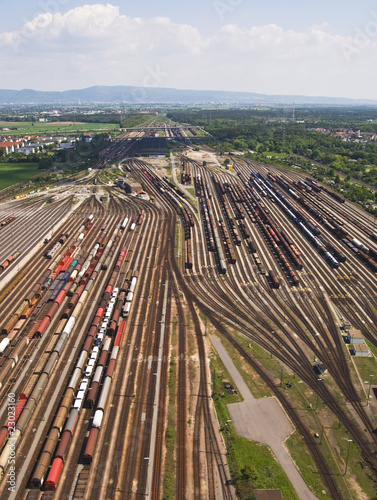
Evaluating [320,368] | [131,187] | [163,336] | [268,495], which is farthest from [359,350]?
[131,187]

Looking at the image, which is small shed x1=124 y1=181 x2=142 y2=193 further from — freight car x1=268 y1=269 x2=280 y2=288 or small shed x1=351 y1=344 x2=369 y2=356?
small shed x1=351 y1=344 x2=369 y2=356

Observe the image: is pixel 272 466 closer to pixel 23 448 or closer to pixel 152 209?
pixel 23 448

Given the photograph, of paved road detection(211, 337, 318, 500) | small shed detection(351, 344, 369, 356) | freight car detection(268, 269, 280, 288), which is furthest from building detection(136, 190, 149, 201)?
paved road detection(211, 337, 318, 500)

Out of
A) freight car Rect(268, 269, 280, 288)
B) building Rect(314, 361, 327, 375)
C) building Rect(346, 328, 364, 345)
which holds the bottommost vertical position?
building Rect(314, 361, 327, 375)

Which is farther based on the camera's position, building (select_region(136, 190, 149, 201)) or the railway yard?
building (select_region(136, 190, 149, 201))

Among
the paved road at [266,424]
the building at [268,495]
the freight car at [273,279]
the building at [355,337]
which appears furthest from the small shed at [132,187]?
the building at [268,495]
